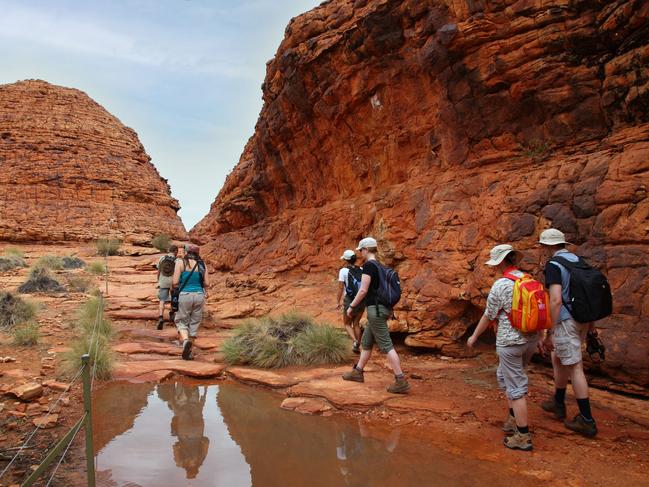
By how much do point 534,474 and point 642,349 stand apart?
2.32 metres

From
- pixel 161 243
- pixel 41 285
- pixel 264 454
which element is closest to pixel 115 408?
pixel 264 454

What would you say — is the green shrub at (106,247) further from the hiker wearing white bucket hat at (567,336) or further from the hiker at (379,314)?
the hiker wearing white bucket hat at (567,336)

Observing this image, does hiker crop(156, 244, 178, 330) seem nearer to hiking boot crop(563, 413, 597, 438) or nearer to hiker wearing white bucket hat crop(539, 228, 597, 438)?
hiker wearing white bucket hat crop(539, 228, 597, 438)

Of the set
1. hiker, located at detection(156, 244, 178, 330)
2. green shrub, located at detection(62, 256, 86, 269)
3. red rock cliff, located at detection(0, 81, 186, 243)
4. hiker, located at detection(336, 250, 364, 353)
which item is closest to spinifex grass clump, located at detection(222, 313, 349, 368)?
hiker, located at detection(336, 250, 364, 353)

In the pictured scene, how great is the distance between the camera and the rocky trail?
3562 millimetres

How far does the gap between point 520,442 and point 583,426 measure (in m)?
0.74

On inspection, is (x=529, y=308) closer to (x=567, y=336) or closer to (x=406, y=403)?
(x=567, y=336)

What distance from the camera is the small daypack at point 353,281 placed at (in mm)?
7078

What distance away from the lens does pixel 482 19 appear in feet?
23.8

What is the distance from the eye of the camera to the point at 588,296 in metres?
3.99

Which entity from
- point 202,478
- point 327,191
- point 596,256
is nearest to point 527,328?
point 596,256

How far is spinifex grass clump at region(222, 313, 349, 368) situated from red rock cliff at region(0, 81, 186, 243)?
27.6 m

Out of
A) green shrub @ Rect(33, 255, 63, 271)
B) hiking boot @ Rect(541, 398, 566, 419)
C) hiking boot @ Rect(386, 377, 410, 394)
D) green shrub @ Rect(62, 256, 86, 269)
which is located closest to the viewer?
hiking boot @ Rect(541, 398, 566, 419)

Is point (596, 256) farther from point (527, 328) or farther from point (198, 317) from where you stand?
point (198, 317)
